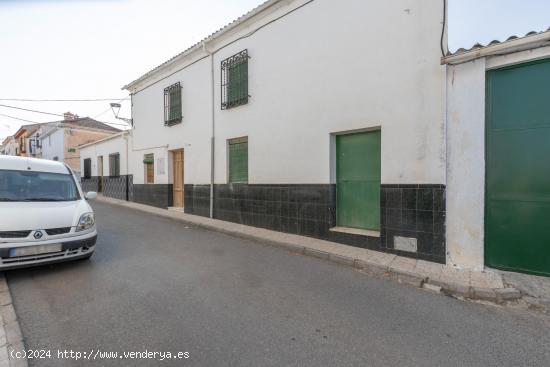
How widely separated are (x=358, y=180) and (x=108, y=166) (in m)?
14.4

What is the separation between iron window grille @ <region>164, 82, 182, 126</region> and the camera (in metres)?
10.4

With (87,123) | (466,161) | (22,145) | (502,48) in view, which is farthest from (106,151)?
(22,145)

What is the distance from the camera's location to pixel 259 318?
3084 mm

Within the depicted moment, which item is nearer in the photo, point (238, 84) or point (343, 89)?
point (343, 89)

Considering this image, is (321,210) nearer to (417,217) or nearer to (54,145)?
(417,217)

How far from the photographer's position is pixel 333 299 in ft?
11.8

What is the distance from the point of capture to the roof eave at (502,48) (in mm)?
3945

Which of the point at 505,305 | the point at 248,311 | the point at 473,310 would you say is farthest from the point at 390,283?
the point at 248,311

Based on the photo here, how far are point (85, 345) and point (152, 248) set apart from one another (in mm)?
3348

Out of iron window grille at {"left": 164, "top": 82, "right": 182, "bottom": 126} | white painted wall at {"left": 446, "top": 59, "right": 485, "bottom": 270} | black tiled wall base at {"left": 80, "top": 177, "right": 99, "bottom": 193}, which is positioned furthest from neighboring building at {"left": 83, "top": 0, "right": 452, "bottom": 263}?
black tiled wall base at {"left": 80, "top": 177, "right": 99, "bottom": 193}

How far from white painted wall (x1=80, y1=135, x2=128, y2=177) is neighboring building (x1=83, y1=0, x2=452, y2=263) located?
581 centimetres

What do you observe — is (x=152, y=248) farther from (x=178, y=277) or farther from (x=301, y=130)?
(x=301, y=130)

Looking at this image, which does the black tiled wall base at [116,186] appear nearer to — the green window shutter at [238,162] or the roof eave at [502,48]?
the green window shutter at [238,162]

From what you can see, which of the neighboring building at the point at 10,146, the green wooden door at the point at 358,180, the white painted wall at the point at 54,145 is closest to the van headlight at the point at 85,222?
the green wooden door at the point at 358,180
